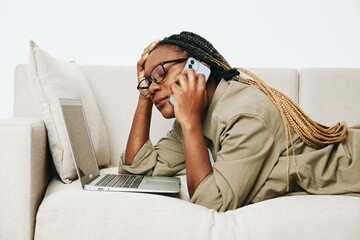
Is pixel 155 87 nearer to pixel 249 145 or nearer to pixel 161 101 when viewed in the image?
pixel 161 101

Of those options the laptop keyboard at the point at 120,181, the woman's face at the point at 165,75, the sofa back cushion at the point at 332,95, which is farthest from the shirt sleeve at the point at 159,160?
the sofa back cushion at the point at 332,95

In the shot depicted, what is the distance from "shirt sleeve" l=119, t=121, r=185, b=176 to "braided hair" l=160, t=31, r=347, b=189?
330mm

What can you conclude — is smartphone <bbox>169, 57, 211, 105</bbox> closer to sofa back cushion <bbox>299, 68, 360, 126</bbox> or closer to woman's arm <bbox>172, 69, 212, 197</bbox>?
woman's arm <bbox>172, 69, 212, 197</bbox>

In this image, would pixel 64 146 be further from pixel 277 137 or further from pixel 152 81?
pixel 277 137

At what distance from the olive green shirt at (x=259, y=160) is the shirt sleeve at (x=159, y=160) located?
0.34 metres

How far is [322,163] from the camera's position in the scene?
984 mm

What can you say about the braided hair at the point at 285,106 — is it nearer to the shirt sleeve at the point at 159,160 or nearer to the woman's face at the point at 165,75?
the woman's face at the point at 165,75

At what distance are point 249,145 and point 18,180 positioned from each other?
2.09ft

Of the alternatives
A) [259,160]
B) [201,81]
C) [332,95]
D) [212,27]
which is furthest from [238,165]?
[212,27]

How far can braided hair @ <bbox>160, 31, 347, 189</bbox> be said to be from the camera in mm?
1015

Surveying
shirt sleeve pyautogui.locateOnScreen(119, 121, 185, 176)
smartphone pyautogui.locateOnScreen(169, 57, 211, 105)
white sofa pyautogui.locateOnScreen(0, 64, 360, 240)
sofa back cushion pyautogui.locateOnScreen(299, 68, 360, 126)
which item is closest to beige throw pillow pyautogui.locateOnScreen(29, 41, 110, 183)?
white sofa pyautogui.locateOnScreen(0, 64, 360, 240)

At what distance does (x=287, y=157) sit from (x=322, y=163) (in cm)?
13

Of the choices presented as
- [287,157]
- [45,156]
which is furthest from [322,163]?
[45,156]

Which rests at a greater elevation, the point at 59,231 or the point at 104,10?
the point at 104,10
